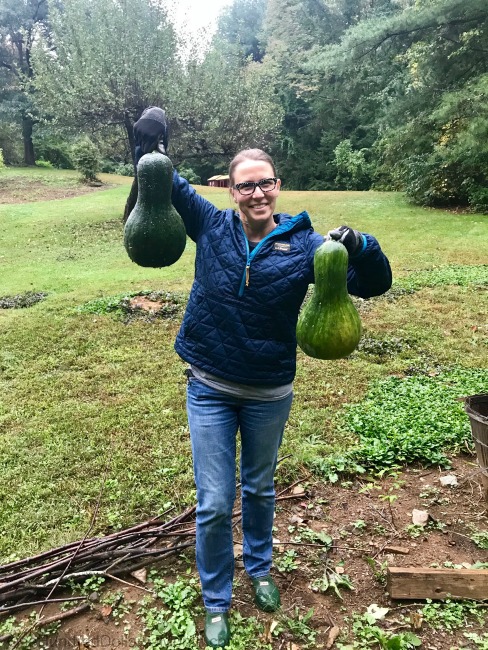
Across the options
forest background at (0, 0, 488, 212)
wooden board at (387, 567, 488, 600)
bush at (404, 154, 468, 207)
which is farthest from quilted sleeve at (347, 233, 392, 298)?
bush at (404, 154, 468, 207)

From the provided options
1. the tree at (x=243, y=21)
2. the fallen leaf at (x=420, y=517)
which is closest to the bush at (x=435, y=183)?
the fallen leaf at (x=420, y=517)

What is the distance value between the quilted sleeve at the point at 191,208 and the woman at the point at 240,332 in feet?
0.11

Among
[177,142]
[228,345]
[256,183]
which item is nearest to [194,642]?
[228,345]

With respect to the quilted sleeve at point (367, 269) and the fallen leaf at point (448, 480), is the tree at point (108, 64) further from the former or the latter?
the quilted sleeve at point (367, 269)

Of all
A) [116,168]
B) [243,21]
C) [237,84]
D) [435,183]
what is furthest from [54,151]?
[435,183]

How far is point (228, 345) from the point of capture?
219 cm

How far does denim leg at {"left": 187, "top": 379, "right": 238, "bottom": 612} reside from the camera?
216cm

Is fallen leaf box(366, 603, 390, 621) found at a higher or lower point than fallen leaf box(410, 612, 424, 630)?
lower

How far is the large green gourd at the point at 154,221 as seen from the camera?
7.07ft

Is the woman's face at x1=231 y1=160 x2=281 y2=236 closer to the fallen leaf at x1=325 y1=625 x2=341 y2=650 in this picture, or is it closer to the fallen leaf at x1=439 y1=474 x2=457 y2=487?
the fallen leaf at x1=325 y1=625 x2=341 y2=650

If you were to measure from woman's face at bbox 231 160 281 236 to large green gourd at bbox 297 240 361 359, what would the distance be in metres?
0.31

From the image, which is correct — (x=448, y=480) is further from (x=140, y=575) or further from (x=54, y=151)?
(x=54, y=151)

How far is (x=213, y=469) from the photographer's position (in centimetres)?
216

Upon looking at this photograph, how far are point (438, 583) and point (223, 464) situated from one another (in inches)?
50.5
